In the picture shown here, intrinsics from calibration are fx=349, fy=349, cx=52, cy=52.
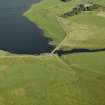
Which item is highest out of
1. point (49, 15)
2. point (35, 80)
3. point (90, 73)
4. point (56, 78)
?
point (35, 80)

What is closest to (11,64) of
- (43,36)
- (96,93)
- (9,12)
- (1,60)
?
(1,60)

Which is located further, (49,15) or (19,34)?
(49,15)

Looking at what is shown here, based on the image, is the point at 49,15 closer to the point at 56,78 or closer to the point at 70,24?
the point at 70,24

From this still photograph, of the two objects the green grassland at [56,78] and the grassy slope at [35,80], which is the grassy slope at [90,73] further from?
the grassy slope at [35,80]

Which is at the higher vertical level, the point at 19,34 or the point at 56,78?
the point at 56,78

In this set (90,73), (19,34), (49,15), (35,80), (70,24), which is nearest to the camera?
(35,80)

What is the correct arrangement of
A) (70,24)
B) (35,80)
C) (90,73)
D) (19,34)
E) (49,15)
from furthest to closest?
(49,15), (70,24), (19,34), (90,73), (35,80)

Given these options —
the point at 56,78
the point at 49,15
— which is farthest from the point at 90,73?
the point at 49,15

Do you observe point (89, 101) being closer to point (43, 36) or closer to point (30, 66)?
point (30, 66)
